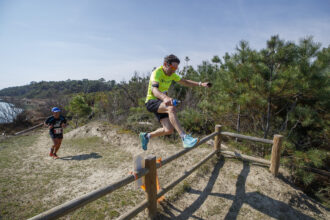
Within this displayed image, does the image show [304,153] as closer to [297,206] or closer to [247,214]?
[297,206]

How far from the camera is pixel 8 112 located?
1625cm

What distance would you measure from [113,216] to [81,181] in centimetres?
173

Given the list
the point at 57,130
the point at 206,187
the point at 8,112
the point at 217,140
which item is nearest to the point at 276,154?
the point at 217,140

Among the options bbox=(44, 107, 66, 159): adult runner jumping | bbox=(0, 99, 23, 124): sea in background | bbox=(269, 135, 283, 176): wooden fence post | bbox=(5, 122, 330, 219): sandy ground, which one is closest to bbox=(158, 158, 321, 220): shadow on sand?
bbox=(5, 122, 330, 219): sandy ground

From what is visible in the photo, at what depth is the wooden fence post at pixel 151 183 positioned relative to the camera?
101 inches

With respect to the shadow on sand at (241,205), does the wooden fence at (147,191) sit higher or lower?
higher

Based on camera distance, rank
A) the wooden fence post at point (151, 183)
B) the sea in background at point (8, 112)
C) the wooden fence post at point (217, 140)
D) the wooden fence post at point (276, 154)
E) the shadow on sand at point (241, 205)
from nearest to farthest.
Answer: the wooden fence post at point (151, 183) < the shadow on sand at point (241, 205) < the wooden fence post at point (276, 154) < the wooden fence post at point (217, 140) < the sea in background at point (8, 112)

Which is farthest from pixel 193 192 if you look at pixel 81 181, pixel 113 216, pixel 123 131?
pixel 123 131

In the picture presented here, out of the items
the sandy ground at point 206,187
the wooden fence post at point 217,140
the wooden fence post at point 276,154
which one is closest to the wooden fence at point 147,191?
the wooden fence post at point 276,154

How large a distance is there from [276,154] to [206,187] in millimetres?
1691

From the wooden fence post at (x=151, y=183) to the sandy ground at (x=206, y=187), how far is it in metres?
0.26

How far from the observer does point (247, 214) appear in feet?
9.71

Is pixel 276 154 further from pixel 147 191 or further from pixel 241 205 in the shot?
pixel 147 191

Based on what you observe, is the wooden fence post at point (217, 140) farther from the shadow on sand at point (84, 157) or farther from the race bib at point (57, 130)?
the race bib at point (57, 130)
